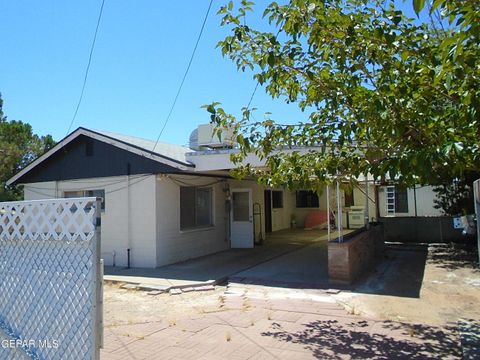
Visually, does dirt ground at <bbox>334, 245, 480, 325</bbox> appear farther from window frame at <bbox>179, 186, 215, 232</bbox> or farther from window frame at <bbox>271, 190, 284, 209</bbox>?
window frame at <bbox>271, 190, 284, 209</bbox>

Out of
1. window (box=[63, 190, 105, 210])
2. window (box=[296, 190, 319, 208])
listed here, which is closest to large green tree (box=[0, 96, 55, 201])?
window (box=[63, 190, 105, 210])

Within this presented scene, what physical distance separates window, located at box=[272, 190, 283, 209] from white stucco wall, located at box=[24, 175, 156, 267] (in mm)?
11057

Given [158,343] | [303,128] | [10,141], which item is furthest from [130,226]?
[10,141]

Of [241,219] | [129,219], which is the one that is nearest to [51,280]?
[129,219]

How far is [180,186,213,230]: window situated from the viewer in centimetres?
1307

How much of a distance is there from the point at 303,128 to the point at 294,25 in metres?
1.60

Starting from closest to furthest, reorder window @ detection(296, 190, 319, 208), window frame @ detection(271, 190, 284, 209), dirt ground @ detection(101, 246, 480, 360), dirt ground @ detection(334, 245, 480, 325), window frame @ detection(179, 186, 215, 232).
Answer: dirt ground @ detection(101, 246, 480, 360), dirt ground @ detection(334, 245, 480, 325), window frame @ detection(179, 186, 215, 232), window frame @ detection(271, 190, 284, 209), window @ detection(296, 190, 319, 208)

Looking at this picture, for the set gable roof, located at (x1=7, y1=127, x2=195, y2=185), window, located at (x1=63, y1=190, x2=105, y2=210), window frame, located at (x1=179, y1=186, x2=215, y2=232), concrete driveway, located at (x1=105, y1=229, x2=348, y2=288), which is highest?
gable roof, located at (x1=7, y1=127, x2=195, y2=185)

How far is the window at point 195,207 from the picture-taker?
13.1 metres

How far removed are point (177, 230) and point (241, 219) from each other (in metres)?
3.46

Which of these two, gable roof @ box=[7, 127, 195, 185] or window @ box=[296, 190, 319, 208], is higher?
gable roof @ box=[7, 127, 195, 185]

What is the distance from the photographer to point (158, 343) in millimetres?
5598

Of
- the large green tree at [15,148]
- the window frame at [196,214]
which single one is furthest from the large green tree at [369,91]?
the large green tree at [15,148]

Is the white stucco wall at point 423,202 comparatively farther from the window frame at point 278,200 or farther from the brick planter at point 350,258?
the brick planter at point 350,258
